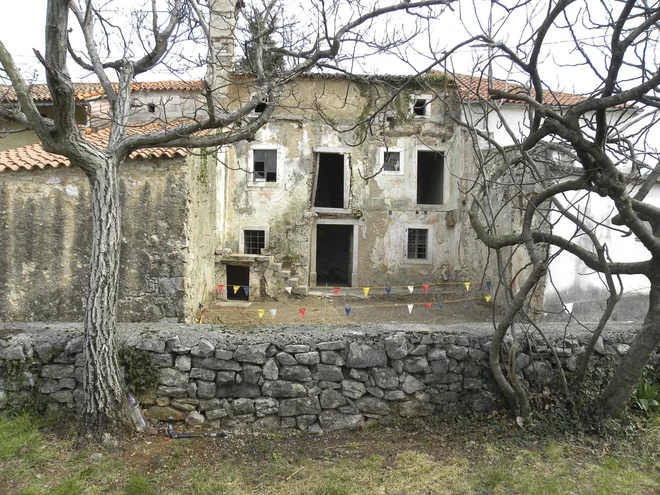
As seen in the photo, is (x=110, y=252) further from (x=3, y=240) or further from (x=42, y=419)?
(x=3, y=240)

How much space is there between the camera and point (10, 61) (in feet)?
10.5

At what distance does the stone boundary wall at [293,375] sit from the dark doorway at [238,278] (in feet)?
29.5

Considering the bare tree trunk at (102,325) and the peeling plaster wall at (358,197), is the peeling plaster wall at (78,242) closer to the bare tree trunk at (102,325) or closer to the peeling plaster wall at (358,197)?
the bare tree trunk at (102,325)

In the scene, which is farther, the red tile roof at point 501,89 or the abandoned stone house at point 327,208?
the abandoned stone house at point 327,208

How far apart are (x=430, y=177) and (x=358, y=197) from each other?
3.96 meters

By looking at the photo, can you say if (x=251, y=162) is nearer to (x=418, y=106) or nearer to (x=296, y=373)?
(x=418, y=106)

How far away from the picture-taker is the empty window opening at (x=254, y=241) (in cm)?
1412

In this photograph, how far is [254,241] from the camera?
14.2 meters

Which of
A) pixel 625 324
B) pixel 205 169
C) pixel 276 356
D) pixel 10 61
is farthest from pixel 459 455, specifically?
pixel 205 169

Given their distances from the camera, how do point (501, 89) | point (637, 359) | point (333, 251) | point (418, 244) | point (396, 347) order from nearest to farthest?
point (637, 359), point (396, 347), point (501, 89), point (418, 244), point (333, 251)

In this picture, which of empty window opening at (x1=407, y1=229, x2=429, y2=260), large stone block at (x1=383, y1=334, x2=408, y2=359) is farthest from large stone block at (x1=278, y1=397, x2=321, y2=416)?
empty window opening at (x1=407, y1=229, x2=429, y2=260)

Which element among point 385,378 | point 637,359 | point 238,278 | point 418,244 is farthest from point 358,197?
point 637,359

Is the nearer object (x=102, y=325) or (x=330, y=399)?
(x=102, y=325)

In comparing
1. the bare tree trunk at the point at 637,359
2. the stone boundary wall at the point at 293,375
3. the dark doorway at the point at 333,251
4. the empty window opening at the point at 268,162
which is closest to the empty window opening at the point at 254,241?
the empty window opening at the point at 268,162
